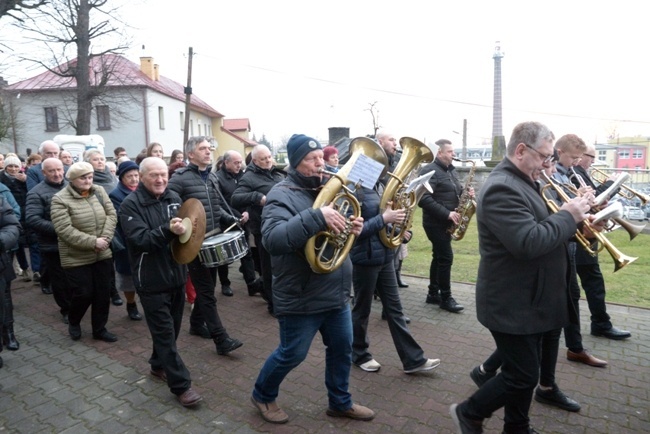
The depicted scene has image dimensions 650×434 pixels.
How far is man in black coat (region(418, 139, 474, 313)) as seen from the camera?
584 centimetres

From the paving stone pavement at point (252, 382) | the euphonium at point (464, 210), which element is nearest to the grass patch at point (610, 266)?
the paving stone pavement at point (252, 382)

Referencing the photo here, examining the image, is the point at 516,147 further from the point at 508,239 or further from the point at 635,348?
the point at 635,348

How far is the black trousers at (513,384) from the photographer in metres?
2.85

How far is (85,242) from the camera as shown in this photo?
15.8 feet

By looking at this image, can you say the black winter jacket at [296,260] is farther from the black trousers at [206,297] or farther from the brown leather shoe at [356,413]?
the black trousers at [206,297]

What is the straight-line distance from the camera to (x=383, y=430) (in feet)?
11.3

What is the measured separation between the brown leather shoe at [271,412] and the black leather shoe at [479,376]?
1.61 metres

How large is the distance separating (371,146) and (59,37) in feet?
65.8

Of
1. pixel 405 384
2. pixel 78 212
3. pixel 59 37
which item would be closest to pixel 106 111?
pixel 59 37

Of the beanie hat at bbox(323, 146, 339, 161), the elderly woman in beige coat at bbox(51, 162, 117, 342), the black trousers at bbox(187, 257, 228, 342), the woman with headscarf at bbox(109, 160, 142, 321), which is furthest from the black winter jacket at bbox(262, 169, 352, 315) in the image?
the woman with headscarf at bbox(109, 160, 142, 321)

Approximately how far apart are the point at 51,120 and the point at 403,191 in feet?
134

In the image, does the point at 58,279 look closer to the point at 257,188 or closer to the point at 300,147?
the point at 257,188

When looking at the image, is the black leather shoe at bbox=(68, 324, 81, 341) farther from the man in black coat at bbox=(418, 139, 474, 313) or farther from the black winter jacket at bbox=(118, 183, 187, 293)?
the man in black coat at bbox=(418, 139, 474, 313)

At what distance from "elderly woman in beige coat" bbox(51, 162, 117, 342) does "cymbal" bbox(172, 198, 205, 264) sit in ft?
4.58
